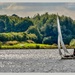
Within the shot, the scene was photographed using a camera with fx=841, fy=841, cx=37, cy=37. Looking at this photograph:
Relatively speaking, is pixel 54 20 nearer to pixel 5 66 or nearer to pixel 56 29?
pixel 56 29

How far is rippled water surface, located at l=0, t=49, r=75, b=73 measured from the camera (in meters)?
16.2

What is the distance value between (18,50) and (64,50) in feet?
2.94

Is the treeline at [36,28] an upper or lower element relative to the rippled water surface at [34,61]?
upper

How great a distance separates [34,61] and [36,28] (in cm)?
70

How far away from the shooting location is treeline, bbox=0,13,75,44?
16.1 meters

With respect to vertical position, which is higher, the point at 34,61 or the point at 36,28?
the point at 36,28

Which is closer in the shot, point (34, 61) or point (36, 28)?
point (36, 28)

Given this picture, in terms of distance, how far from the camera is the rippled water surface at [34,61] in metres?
16.2

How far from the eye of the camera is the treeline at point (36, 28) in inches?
635

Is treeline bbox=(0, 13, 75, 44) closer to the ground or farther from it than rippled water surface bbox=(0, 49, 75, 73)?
farther from it

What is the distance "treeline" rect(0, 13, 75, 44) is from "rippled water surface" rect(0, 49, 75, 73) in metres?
0.25

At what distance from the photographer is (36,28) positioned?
53.1 feet

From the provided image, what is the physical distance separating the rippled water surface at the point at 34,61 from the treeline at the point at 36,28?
25 centimetres

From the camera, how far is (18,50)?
1641 centimetres
